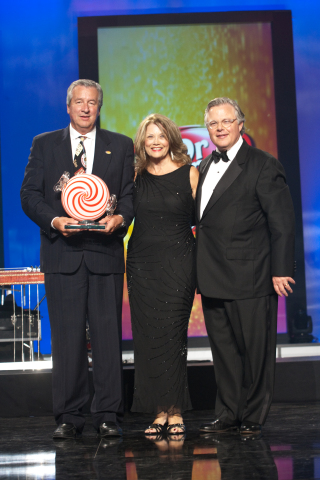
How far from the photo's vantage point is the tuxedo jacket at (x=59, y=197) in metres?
2.70

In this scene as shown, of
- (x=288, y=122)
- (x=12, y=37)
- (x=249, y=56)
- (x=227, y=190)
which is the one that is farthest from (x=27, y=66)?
(x=227, y=190)

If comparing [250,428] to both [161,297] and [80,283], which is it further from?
[80,283]

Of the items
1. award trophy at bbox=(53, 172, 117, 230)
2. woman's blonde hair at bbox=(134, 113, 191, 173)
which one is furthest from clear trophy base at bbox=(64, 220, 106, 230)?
woman's blonde hair at bbox=(134, 113, 191, 173)

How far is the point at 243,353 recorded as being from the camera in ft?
9.00

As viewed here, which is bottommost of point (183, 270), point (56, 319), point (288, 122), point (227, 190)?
point (56, 319)

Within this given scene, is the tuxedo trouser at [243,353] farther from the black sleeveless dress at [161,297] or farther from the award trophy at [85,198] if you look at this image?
the award trophy at [85,198]

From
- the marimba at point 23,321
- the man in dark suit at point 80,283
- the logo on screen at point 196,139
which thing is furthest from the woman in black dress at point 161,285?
the logo on screen at point 196,139

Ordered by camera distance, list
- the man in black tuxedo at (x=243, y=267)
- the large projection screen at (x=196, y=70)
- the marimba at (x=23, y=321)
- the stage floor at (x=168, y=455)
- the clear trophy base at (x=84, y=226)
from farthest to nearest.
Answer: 1. the large projection screen at (x=196, y=70)
2. the marimba at (x=23, y=321)
3. the man in black tuxedo at (x=243, y=267)
4. the clear trophy base at (x=84, y=226)
5. the stage floor at (x=168, y=455)

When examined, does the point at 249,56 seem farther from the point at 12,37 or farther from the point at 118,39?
the point at 12,37

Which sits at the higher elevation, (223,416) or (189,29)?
(189,29)

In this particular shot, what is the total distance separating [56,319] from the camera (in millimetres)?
2729

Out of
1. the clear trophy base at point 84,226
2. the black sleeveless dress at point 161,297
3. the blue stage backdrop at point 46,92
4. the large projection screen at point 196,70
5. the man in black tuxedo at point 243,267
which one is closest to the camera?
the clear trophy base at point 84,226

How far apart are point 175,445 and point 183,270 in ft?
2.71

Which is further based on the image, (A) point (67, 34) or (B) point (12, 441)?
(A) point (67, 34)
